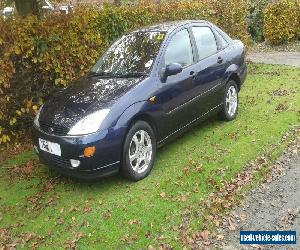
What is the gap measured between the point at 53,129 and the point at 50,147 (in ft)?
0.75

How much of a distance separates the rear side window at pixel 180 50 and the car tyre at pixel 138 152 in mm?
1108

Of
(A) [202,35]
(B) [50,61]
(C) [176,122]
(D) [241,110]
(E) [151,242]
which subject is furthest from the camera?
(D) [241,110]

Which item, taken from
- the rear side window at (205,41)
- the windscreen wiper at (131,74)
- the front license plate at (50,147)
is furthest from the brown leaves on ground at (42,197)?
the rear side window at (205,41)

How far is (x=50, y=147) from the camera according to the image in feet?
17.1

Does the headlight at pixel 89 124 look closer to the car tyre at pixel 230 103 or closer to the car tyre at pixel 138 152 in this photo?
the car tyre at pixel 138 152

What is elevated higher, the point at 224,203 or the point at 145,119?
the point at 145,119

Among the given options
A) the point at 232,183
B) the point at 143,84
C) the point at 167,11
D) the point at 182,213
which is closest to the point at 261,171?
the point at 232,183

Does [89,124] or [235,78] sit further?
[235,78]

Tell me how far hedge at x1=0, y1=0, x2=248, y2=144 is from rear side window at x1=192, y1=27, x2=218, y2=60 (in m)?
2.23

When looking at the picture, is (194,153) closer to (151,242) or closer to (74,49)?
(151,242)

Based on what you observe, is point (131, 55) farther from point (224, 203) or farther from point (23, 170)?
point (224, 203)

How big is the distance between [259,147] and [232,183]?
1191 millimetres

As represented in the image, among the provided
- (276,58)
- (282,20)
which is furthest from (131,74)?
(282,20)

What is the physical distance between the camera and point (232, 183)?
5.43 m
